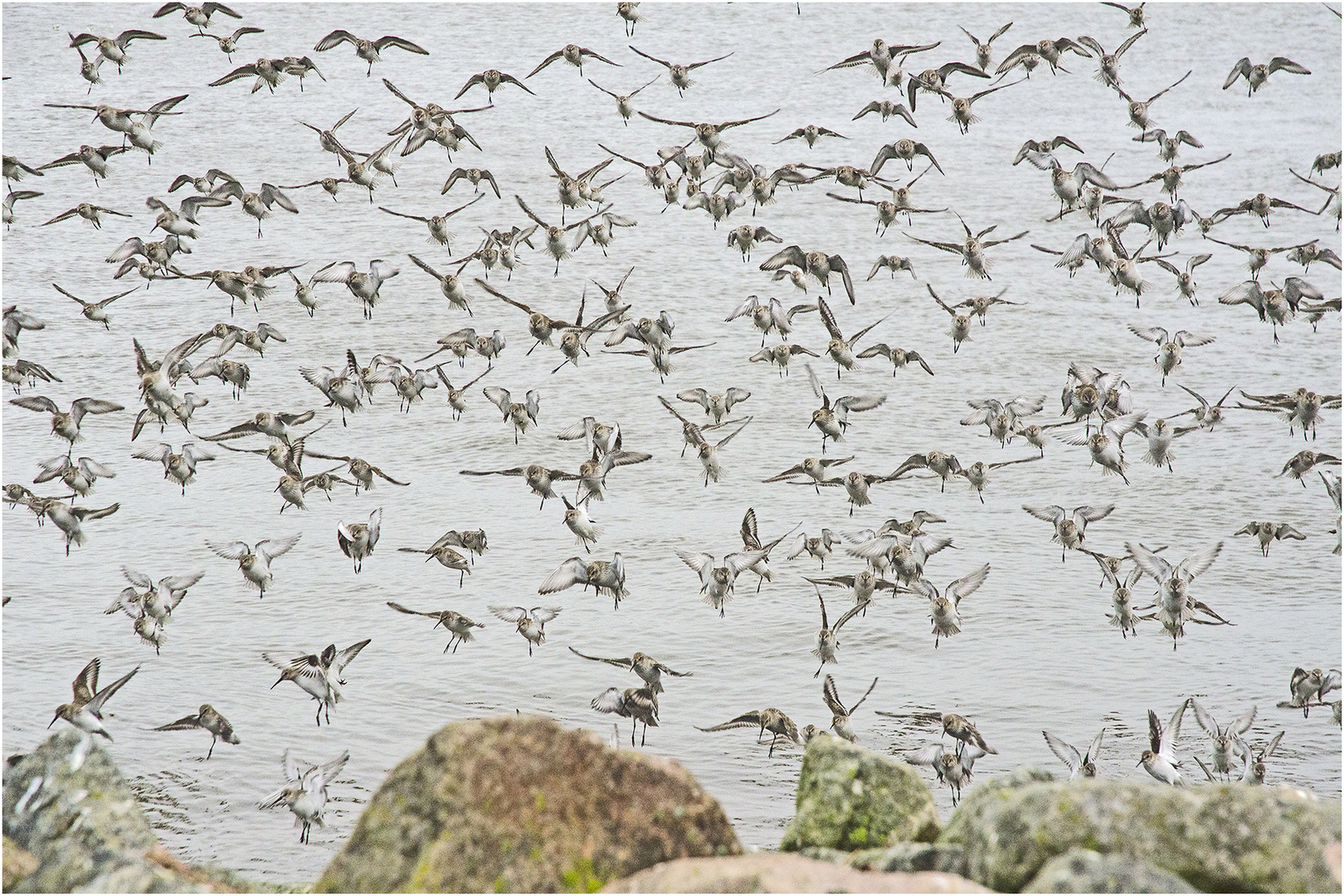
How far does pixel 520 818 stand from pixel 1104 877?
297 cm

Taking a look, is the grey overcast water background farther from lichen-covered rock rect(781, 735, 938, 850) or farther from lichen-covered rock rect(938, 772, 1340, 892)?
lichen-covered rock rect(938, 772, 1340, 892)

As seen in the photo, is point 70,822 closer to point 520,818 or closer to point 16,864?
point 16,864

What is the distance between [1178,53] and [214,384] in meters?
27.0

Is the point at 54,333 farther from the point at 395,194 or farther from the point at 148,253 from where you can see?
the point at 395,194

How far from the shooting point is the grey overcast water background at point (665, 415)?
50.7 ft

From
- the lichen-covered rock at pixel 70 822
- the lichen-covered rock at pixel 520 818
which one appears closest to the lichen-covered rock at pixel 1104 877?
the lichen-covered rock at pixel 520 818

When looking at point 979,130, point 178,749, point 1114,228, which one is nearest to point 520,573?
point 178,749

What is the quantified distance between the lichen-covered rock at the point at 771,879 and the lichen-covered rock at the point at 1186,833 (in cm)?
36

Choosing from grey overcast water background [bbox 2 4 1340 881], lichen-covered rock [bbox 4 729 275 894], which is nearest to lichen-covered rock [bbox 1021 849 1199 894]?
lichen-covered rock [bbox 4 729 275 894]

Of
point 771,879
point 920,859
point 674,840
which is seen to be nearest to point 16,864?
point 674,840

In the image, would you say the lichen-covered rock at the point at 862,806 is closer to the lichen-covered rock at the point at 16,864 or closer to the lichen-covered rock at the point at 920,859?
the lichen-covered rock at the point at 920,859

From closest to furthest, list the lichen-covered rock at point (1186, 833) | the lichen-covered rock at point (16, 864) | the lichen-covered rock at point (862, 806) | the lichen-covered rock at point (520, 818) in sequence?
the lichen-covered rock at point (1186, 833)
the lichen-covered rock at point (520, 818)
the lichen-covered rock at point (16, 864)
the lichen-covered rock at point (862, 806)

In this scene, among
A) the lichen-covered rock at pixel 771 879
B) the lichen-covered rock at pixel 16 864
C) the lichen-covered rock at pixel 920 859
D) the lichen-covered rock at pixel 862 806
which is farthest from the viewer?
the lichen-covered rock at pixel 862 806

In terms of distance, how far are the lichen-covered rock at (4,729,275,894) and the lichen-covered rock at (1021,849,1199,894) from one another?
4.71m
